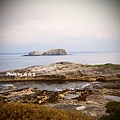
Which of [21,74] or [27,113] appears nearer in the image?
[27,113]

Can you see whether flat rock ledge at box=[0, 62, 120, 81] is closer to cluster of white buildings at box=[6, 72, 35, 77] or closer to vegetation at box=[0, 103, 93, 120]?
cluster of white buildings at box=[6, 72, 35, 77]

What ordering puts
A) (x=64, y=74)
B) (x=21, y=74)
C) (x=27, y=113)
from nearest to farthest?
1. (x=27, y=113)
2. (x=64, y=74)
3. (x=21, y=74)

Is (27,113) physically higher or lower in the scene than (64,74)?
higher

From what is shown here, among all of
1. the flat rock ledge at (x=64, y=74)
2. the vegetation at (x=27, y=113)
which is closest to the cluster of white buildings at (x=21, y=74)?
the flat rock ledge at (x=64, y=74)

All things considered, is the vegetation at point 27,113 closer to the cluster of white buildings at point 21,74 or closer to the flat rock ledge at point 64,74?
the flat rock ledge at point 64,74

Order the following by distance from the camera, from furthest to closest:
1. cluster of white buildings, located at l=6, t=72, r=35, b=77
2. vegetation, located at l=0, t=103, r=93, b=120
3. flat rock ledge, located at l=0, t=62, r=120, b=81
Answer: cluster of white buildings, located at l=6, t=72, r=35, b=77
flat rock ledge, located at l=0, t=62, r=120, b=81
vegetation, located at l=0, t=103, r=93, b=120

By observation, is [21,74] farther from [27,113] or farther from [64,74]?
[27,113]

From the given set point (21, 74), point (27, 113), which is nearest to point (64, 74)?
point (21, 74)

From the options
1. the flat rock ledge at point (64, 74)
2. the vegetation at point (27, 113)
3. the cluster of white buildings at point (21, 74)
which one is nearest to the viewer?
the vegetation at point (27, 113)

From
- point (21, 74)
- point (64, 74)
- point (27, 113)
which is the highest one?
Result: point (27, 113)

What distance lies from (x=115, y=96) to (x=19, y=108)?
21706 mm

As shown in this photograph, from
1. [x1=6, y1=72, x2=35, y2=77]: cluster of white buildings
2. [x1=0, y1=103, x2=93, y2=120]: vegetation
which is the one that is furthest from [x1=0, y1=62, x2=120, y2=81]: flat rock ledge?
[x1=0, y1=103, x2=93, y2=120]: vegetation

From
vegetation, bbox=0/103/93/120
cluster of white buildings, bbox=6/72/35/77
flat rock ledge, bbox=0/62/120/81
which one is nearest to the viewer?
vegetation, bbox=0/103/93/120

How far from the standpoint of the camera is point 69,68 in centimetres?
5047
